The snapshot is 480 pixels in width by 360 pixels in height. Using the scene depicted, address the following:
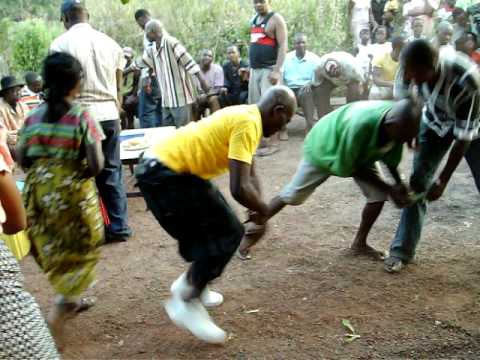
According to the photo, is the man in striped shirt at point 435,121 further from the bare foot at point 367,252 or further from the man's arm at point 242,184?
the man's arm at point 242,184

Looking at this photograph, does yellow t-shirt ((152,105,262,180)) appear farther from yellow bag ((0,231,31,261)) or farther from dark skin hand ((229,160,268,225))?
yellow bag ((0,231,31,261))

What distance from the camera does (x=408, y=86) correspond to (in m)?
3.62

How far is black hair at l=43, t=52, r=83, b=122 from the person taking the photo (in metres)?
3.17

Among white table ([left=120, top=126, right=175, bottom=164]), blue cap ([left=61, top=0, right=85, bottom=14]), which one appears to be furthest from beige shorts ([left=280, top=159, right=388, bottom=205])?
blue cap ([left=61, top=0, right=85, bottom=14])

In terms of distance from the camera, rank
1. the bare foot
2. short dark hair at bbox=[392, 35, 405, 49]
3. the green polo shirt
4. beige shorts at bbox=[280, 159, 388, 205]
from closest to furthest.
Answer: the green polo shirt → beige shorts at bbox=[280, 159, 388, 205] → the bare foot → short dark hair at bbox=[392, 35, 405, 49]

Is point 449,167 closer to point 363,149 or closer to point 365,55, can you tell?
point 363,149

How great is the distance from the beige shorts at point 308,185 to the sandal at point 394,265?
0.44 meters

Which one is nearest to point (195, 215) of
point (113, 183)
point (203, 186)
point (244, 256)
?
point (203, 186)

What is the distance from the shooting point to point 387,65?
824cm

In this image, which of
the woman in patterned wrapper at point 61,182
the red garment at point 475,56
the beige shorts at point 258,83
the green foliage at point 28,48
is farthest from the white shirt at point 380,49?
the green foliage at point 28,48

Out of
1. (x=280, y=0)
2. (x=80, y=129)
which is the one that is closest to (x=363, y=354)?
(x=80, y=129)

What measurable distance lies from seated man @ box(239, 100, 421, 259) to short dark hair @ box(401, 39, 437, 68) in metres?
0.24

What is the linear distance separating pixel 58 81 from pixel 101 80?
A: 1526 millimetres

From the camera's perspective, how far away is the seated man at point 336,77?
8555 millimetres
